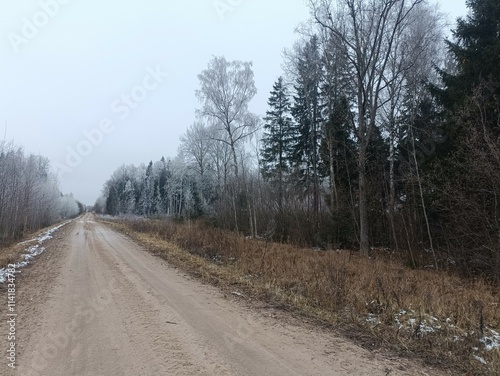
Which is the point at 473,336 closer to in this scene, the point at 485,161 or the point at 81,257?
the point at 485,161

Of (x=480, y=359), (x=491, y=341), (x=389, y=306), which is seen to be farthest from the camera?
(x=389, y=306)

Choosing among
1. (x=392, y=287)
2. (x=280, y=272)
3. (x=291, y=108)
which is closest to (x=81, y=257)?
(x=280, y=272)

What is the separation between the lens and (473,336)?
5.09m

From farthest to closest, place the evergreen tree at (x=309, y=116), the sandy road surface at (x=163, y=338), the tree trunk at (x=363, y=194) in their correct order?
the evergreen tree at (x=309, y=116)
the tree trunk at (x=363, y=194)
the sandy road surface at (x=163, y=338)

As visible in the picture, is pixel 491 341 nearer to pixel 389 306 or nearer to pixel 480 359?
pixel 480 359

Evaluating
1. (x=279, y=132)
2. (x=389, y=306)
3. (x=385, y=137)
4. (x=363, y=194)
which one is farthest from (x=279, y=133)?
(x=389, y=306)

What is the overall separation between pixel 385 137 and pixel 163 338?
23.7 m

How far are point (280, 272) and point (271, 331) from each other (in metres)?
4.58

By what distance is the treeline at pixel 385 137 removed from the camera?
13336 mm

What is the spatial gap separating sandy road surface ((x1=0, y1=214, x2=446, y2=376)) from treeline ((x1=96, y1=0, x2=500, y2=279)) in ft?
31.8

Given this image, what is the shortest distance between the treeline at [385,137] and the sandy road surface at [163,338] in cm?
969

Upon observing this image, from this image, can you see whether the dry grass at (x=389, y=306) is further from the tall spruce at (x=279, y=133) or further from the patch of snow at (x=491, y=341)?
the tall spruce at (x=279, y=133)

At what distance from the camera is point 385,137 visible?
24.8m

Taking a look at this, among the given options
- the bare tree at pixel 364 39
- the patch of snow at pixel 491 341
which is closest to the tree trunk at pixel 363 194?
the bare tree at pixel 364 39
